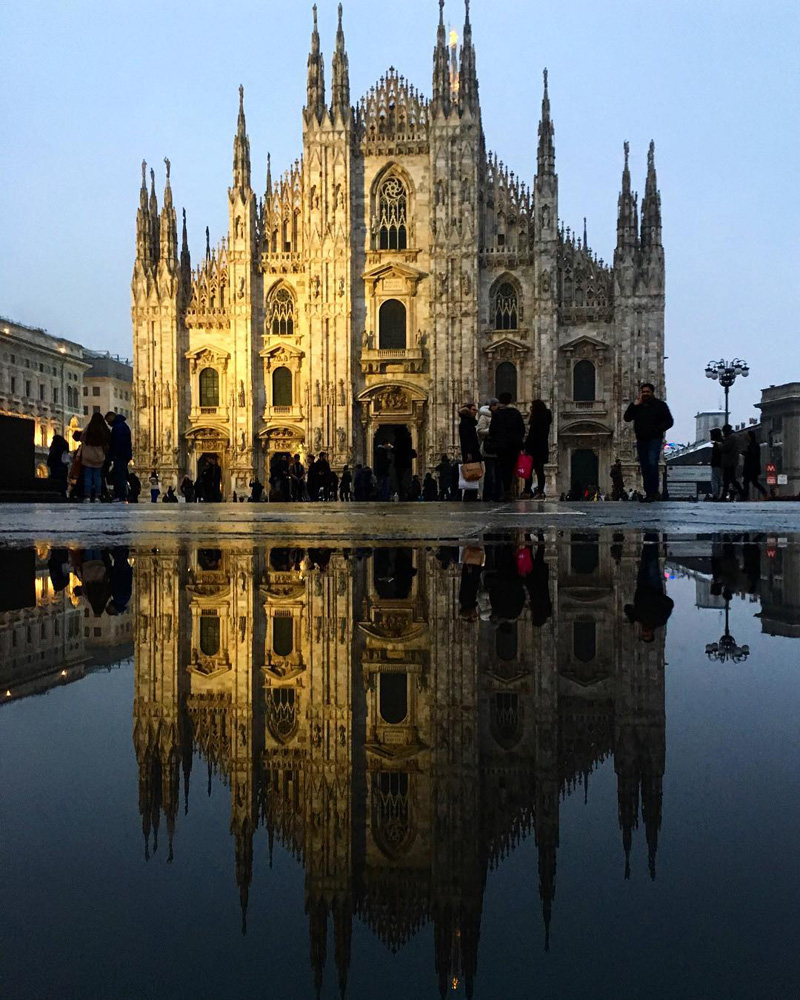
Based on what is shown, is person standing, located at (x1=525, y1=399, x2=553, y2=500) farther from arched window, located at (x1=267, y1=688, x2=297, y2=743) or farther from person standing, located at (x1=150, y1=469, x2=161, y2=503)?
person standing, located at (x1=150, y1=469, x2=161, y2=503)

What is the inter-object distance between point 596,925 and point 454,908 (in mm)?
103

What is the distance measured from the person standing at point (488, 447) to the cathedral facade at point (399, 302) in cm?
1565

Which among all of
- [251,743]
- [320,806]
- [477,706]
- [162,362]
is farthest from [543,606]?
[162,362]

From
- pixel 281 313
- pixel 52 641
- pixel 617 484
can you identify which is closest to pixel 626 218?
pixel 617 484

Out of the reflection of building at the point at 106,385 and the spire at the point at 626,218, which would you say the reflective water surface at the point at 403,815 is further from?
the reflection of building at the point at 106,385

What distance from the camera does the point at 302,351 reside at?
102 ft

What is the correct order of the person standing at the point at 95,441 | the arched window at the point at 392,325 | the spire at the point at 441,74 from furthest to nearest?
the arched window at the point at 392,325 < the spire at the point at 441,74 < the person standing at the point at 95,441

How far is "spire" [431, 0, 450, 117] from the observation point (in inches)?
1170

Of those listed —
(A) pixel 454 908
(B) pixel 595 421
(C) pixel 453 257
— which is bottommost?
(A) pixel 454 908

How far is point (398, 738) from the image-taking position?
1.01 metres

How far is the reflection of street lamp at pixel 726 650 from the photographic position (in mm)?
1443

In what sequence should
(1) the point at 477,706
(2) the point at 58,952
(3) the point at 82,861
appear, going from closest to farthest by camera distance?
(2) the point at 58,952 < (3) the point at 82,861 < (1) the point at 477,706

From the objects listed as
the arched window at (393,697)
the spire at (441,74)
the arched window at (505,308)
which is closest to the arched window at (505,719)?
the arched window at (393,697)

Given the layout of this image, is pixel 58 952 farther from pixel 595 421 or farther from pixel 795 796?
pixel 595 421
